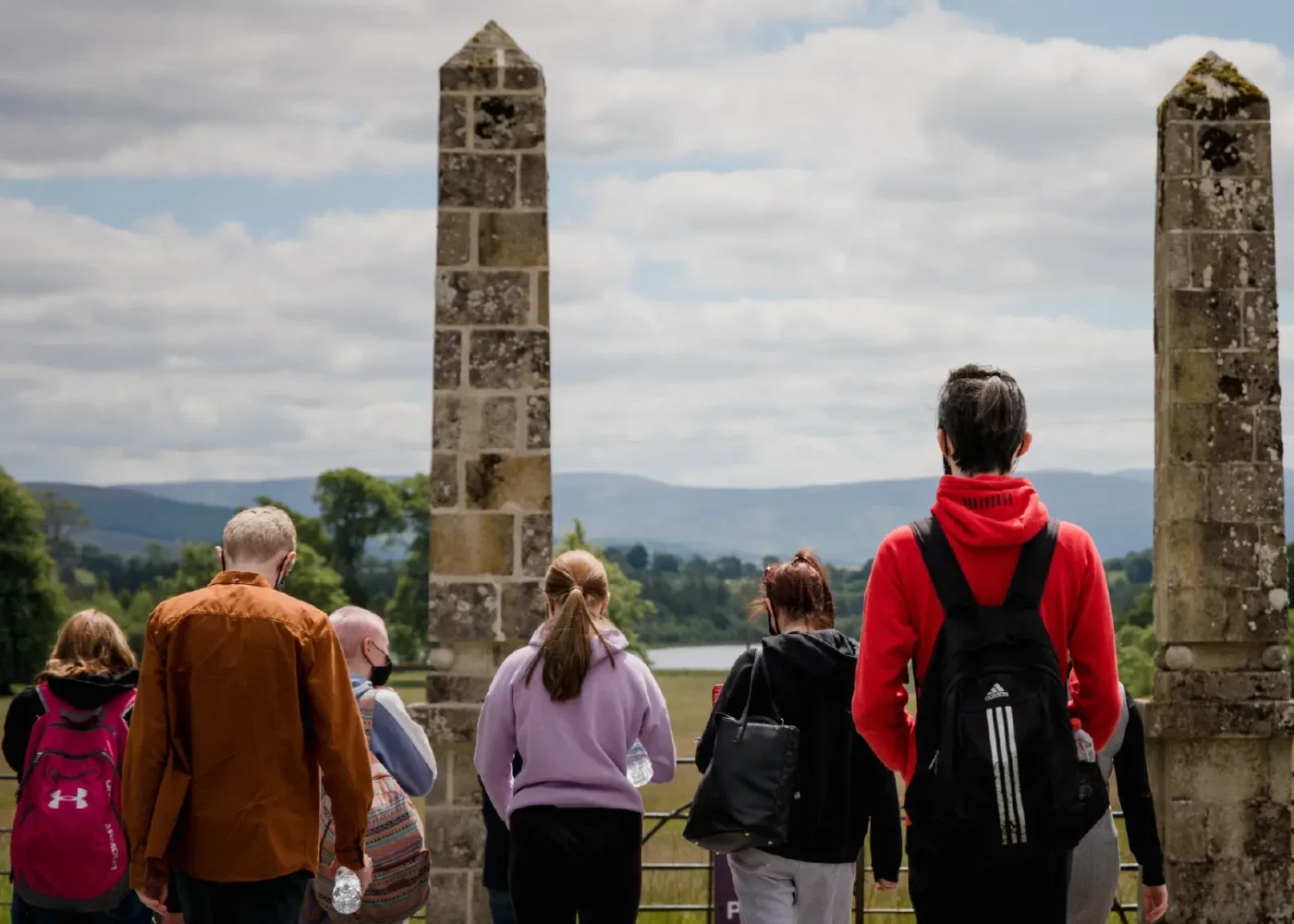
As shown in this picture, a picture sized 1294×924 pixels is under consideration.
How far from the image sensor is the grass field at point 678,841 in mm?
10289

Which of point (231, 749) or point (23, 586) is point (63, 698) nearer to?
point (231, 749)

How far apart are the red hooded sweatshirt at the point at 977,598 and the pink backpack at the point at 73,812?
3.14 meters

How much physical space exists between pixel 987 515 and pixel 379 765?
2.48m

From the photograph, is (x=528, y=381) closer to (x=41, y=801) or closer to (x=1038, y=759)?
(x=41, y=801)

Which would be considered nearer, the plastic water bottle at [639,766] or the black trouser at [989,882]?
the black trouser at [989,882]

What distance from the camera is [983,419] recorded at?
3730 mm

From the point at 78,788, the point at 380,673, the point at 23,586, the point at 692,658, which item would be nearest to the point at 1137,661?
the point at 23,586

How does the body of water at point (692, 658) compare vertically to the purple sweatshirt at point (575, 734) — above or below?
below

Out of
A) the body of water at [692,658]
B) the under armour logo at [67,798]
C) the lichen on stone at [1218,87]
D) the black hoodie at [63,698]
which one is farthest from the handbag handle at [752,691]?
the body of water at [692,658]

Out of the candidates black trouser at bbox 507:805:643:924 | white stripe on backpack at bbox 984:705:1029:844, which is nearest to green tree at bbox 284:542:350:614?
black trouser at bbox 507:805:643:924

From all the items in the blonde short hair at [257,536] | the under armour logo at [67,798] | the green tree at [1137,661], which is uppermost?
the blonde short hair at [257,536]

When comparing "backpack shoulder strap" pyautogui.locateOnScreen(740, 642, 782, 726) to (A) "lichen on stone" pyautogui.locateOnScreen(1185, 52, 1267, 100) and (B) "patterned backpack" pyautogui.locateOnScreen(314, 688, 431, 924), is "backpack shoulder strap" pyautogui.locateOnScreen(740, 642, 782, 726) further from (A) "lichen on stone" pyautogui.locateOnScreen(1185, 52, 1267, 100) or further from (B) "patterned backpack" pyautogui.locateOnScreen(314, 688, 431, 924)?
(A) "lichen on stone" pyautogui.locateOnScreen(1185, 52, 1267, 100)

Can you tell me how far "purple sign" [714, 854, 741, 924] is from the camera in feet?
23.5

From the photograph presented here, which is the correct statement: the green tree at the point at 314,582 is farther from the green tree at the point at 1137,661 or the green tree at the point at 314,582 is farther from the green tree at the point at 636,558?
the green tree at the point at 636,558
